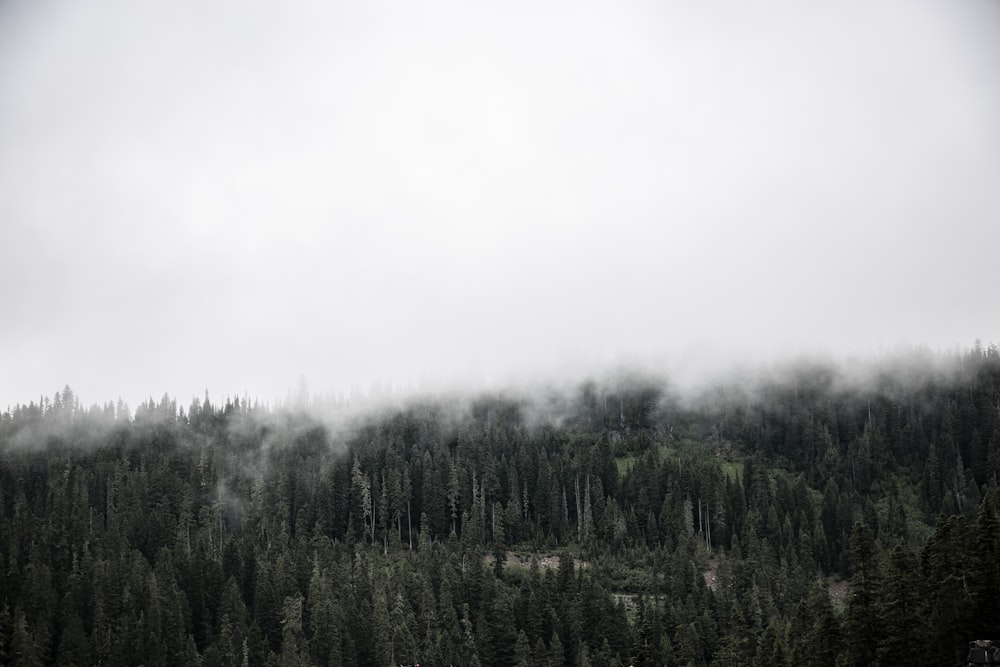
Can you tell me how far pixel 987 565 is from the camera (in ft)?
263

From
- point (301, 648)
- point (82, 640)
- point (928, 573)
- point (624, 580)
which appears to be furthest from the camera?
point (624, 580)

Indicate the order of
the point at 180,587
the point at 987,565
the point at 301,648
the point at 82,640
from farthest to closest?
the point at 180,587 < the point at 301,648 < the point at 82,640 < the point at 987,565

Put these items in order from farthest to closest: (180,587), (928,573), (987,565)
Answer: (180,587) → (928,573) → (987,565)

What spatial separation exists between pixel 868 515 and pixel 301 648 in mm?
123380

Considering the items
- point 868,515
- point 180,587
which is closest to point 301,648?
point 180,587

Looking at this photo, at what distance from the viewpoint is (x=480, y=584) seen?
15188 centimetres

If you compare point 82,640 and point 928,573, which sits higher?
point 928,573

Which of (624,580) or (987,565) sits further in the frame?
(624,580)

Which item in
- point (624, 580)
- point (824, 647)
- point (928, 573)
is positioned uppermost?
point (928, 573)

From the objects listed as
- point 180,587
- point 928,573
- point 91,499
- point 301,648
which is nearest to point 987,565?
point 928,573

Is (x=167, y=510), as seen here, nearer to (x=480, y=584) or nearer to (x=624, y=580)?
(x=480, y=584)

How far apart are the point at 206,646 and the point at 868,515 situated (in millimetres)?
134988

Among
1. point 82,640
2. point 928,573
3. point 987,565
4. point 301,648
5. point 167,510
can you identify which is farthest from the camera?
point 167,510

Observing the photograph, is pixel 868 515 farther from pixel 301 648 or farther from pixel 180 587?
pixel 180 587
